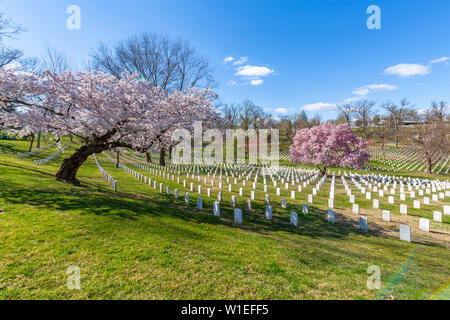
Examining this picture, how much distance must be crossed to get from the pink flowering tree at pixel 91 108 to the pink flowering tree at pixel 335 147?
60.1 feet

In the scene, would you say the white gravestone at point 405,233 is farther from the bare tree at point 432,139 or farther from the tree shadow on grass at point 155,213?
the bare tree at point 432,139

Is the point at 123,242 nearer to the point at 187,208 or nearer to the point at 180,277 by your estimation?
the point at 180,277

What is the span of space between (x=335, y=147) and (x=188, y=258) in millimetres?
23849

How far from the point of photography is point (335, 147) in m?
23.2

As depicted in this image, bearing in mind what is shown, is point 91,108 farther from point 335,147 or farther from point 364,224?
point 335,147

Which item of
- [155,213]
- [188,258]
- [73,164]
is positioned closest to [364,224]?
[188,258]

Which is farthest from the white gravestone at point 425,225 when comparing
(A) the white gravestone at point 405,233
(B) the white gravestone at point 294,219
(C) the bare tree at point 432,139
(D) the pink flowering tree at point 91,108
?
(C) the bare tree at point 432,139

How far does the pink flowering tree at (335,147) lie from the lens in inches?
883

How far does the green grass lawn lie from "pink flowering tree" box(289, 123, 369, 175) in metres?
18.0

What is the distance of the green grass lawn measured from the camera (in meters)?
3.19

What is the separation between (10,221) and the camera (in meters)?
5.32

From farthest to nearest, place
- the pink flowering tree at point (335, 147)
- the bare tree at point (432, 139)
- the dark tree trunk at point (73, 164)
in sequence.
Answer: the bare tree at point (432, 139)
the pink flowering tree at point (335, 147)
the dark tree trunk at point (73, 164)
